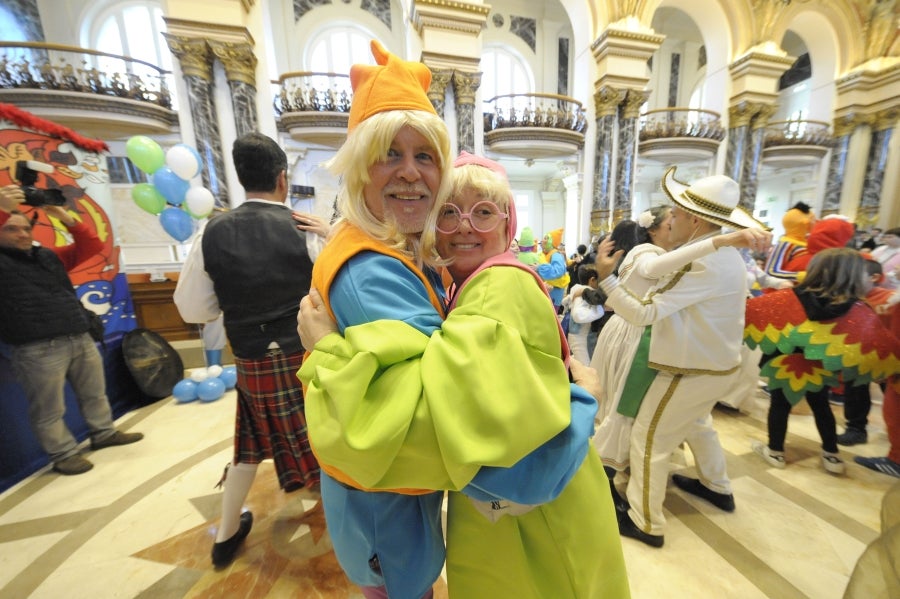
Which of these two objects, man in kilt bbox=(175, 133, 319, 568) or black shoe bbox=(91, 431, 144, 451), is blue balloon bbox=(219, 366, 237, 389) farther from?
man in kilt bbox=(175, 133, 319, 568)

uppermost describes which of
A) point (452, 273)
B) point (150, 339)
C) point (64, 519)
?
point (452, 273)

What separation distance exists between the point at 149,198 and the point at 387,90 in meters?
5.21

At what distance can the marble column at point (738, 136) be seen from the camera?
33.3 ft

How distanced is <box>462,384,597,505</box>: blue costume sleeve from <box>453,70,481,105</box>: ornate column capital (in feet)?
28.4

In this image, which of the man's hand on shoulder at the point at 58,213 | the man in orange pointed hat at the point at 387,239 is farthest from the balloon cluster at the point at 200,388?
the man in orange pointed hat at the point at 387,239

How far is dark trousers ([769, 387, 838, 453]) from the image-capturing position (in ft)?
8.00

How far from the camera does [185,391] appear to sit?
374 centimetres

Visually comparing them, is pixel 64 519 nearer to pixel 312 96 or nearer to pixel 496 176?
pixel 496 176

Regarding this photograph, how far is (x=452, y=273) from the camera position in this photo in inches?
39.9

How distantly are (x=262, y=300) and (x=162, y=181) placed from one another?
13.0ft

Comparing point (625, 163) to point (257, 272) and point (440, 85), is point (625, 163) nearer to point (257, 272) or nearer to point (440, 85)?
point (440, 85)

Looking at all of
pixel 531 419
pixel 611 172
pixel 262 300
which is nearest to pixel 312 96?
pixel 611 172

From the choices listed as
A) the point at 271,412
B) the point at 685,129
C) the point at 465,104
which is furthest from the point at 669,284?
the point at 685,129

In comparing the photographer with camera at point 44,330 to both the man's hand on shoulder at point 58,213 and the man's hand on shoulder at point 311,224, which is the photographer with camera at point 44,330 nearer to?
the man's hand on shoulder at point 58,213
